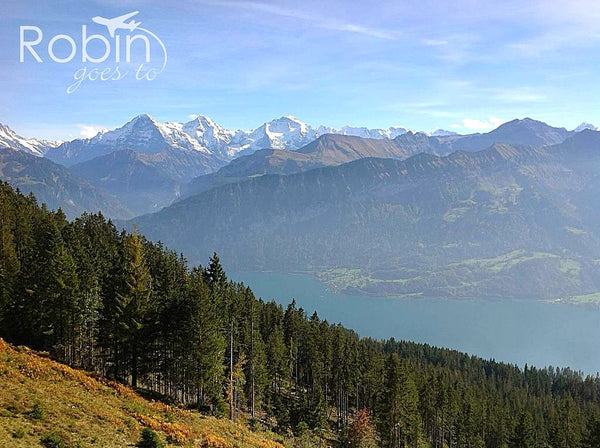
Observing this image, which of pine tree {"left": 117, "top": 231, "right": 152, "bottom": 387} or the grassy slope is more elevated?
pine tree {"left": 117, "top": 231, "right": 152, "bottom": 387}

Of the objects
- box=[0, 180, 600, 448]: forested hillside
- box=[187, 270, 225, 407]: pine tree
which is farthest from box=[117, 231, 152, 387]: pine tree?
box=[187, 270, 225, 407]: pine tree

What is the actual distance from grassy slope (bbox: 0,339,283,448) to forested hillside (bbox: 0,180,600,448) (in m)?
6.14

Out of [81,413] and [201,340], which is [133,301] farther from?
[81,413]

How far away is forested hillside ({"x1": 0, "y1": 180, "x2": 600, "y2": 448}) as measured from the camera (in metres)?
45.2

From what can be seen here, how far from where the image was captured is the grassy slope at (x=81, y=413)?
83.8 ft

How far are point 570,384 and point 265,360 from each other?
14863cm

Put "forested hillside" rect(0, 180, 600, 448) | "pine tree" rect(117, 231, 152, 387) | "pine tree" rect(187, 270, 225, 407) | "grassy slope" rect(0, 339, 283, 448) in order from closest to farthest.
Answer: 1. "grassy slope" rect(0, 339, 283, 448)
2. "pine tree" rect(117, 231, 152, 387)
3. "pine tree" rect(187, 270, 225, 407)
4. "forested hillside" rect(0, 180, 600, 448)

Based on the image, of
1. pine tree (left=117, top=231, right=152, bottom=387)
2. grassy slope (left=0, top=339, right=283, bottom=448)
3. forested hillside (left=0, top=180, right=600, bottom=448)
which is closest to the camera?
grassy slope (left=0, top=339, right=283, bottom=448)

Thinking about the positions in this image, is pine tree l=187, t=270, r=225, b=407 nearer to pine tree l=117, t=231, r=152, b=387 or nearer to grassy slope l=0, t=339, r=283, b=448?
grassy slope l=0, t=339, r=283, b=448

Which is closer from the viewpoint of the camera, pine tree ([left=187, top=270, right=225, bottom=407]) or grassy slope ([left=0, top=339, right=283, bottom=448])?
grassy slope ([left=0, top=339, right=283, bottom=448])

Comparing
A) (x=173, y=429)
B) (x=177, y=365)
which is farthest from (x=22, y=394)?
(x=177, y=365)

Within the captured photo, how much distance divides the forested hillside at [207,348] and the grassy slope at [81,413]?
6.14 metres

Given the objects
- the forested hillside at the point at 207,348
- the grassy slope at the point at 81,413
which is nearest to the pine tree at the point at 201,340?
the forested hillside at the point at 207,348

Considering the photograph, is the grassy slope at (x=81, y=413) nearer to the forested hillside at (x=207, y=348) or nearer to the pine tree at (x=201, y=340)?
the pine tree at (x=201, y=340)
